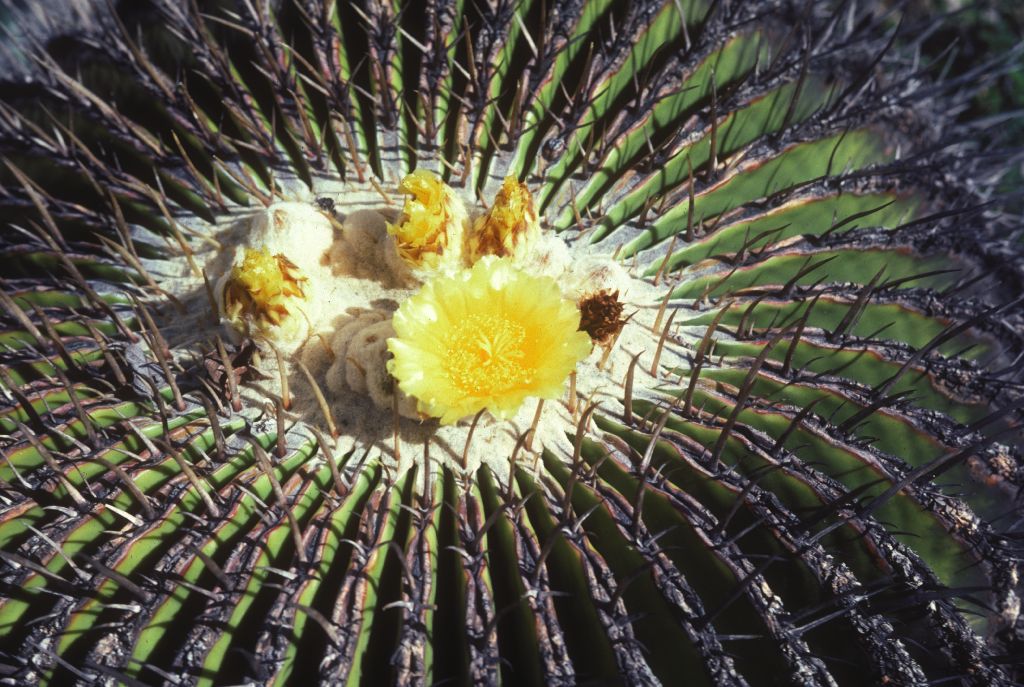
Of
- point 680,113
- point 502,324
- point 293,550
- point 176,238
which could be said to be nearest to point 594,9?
point 680,113

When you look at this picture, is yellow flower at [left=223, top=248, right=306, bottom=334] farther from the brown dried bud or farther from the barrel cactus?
the brown dried bud

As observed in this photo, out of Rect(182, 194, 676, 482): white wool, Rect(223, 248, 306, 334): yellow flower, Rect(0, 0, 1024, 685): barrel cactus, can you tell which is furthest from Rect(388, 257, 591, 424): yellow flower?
Rect(223, 248, 306, 334): yellow flower

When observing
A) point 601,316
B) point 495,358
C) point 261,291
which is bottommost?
point 495,358

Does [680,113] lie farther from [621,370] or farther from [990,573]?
[990,573]

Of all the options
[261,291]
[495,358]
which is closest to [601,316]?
[495,358]

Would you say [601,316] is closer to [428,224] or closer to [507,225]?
[507,225]

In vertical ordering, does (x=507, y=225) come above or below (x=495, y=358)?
above

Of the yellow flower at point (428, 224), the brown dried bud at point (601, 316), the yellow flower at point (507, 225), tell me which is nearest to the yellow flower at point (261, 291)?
the yellow flower at point (428, 224)

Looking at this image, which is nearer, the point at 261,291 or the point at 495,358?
the point at 495,358
